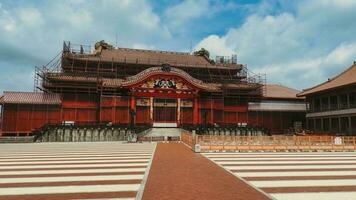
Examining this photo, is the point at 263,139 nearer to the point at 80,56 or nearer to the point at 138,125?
the point at 138,125

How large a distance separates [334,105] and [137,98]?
2721 cm

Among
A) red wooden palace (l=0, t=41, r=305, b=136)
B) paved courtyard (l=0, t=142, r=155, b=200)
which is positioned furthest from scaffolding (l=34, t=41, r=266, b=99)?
paved courtyard (l=0, t=142, r=155, b=200)

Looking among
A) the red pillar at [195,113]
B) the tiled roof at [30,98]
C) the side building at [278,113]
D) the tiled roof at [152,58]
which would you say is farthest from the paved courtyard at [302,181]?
the tiled roof at [152,58]

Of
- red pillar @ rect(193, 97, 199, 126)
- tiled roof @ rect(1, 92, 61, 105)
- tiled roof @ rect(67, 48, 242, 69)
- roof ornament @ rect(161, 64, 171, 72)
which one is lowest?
red pillar @ rect(193, 97, 199, 126)

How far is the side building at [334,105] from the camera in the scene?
36.9 metres

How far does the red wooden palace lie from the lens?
39.3m

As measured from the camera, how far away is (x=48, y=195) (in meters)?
8.54

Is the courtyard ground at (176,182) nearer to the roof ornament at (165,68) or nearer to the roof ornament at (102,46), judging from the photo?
the roof ornament at (165,68)

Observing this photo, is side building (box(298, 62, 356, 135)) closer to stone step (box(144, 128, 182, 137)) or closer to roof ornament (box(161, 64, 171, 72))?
stone step (box(144, 128, 182, 137))

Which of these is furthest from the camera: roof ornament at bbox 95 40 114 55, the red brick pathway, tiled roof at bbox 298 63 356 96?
roof ornament at bbox 95 40 114 55

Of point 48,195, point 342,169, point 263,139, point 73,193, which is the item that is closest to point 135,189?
point 73,193

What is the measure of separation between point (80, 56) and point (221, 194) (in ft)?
137

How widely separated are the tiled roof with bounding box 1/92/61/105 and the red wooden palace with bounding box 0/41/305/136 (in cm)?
11

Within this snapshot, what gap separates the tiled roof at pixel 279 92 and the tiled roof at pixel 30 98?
3143 centimetres
